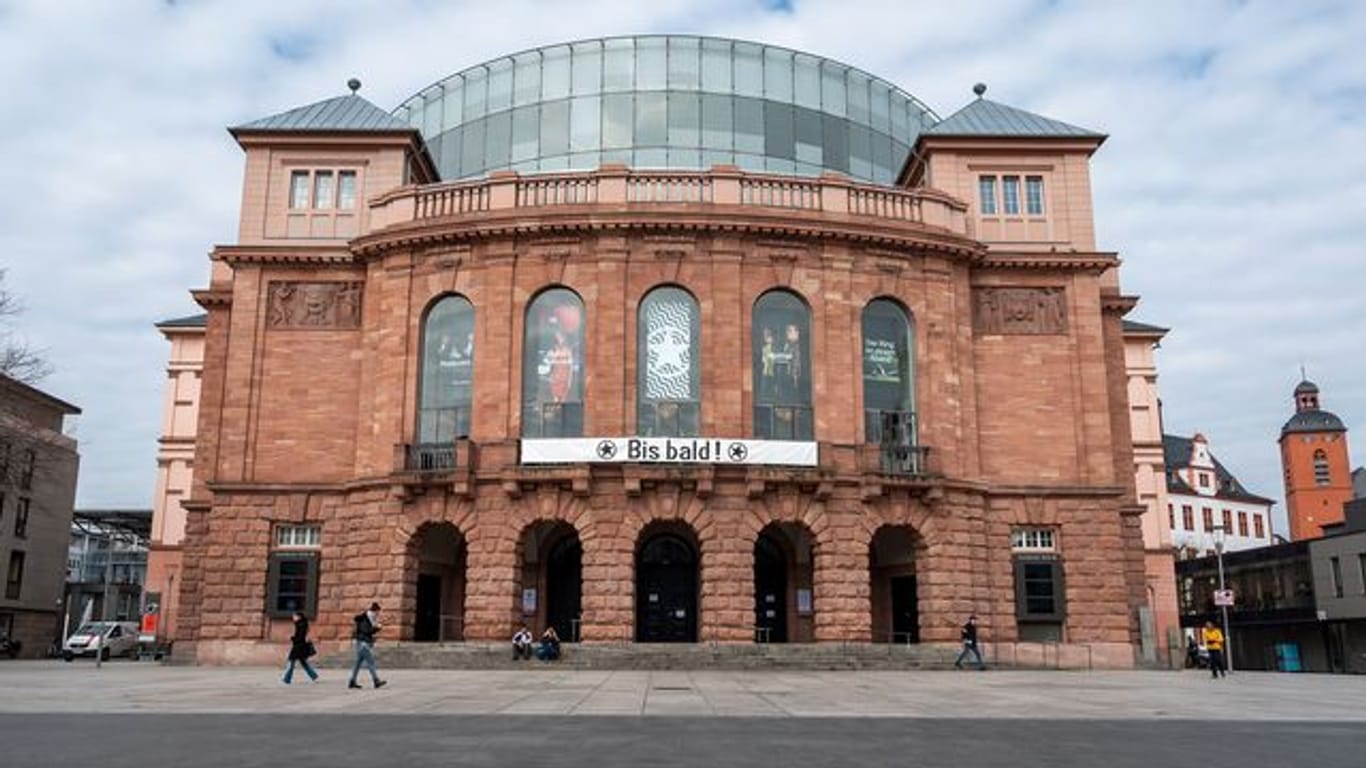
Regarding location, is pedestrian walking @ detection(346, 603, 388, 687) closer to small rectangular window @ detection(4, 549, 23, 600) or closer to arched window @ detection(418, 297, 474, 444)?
arched window @ detection(418, 297, 474, 444)

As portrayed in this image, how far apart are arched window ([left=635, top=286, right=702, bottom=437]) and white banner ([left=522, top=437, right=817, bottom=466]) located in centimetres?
132

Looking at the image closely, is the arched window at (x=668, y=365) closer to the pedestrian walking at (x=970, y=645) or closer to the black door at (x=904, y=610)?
the black door at (x=904, y=610)

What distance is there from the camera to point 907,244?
38.4 m

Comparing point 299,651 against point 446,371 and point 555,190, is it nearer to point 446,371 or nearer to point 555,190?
point 446,371

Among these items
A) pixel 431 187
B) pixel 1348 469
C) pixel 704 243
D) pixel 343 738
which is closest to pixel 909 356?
pixel 704 243

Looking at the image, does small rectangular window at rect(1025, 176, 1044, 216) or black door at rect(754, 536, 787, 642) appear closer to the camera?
black door at rect(754, 536, 787, 642)

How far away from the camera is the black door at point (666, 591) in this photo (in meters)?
38.1

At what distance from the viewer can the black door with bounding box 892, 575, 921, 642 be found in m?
38.8

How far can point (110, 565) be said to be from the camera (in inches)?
2376

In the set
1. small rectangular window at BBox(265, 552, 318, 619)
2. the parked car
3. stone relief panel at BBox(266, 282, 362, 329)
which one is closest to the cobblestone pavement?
small rectangular window at BBox(265, 552, 318, 619)

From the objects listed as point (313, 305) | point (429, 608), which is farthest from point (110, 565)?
point (429, 608)

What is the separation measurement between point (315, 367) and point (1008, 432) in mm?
24767

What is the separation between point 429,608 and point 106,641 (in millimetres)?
19251

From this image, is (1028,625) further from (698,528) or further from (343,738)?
(343,738)
